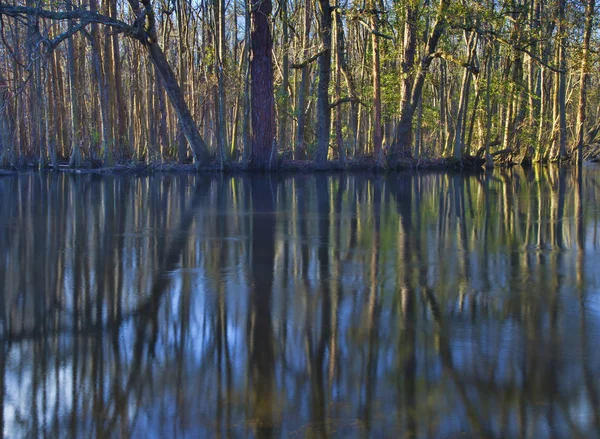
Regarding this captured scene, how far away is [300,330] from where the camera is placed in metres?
5.01

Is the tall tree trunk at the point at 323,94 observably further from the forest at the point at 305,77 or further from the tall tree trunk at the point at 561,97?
the tall tree trunk at the point at 561,97

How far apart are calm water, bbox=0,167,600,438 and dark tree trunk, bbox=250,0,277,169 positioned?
1674 centimetres

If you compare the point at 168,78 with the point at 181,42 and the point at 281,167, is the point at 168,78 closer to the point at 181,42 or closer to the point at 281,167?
the point at 281,167

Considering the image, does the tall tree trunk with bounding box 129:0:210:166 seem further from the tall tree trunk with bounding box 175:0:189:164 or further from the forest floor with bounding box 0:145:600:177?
the forest floor with bounding box 0:145:600:177

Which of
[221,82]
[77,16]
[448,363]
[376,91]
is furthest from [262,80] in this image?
[448,363]

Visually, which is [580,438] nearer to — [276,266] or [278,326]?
[278,326]

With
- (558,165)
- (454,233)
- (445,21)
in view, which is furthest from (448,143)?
(454,233)

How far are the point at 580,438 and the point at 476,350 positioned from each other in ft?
4.26

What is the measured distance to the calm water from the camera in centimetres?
352

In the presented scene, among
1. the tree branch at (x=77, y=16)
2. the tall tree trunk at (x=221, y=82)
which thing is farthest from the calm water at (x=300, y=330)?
the tall tree trunk at (x=221, y=82)

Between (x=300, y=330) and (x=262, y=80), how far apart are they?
22.9 m

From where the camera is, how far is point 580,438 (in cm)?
324

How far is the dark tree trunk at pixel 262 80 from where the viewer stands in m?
26.7

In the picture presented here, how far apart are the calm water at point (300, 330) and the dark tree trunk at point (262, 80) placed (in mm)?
16742
